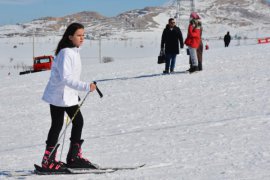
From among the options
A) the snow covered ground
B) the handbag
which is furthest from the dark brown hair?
the handbag

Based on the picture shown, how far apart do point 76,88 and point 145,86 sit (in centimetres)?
799

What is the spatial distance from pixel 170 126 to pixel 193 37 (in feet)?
17.9

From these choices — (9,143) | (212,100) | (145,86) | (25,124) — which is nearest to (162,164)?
(9,143)

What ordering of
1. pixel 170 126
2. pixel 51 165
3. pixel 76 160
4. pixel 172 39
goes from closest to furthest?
pixel 51 165 < pixel 76 160 < pixel 170 126 < pixel 172 39

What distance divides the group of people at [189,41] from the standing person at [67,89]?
26.1 feet

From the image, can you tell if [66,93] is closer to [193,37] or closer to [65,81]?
[65,81]

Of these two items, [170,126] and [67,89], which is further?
[170,126]

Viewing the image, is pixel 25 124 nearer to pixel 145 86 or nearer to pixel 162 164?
pixel 145 86

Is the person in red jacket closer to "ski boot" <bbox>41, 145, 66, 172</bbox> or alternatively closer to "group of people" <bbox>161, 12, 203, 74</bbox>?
"group of people" <bbox>161, 12, 203, 74</bbox>

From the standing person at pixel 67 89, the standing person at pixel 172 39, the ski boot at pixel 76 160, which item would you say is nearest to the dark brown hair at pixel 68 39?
the standing person at pixel 67 89

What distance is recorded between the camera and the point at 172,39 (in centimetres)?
1330

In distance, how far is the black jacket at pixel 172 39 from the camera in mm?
13266

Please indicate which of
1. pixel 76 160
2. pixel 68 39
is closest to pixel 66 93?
pixel 68 39

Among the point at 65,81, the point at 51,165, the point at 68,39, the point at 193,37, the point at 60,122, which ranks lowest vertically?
the point at 51,165
